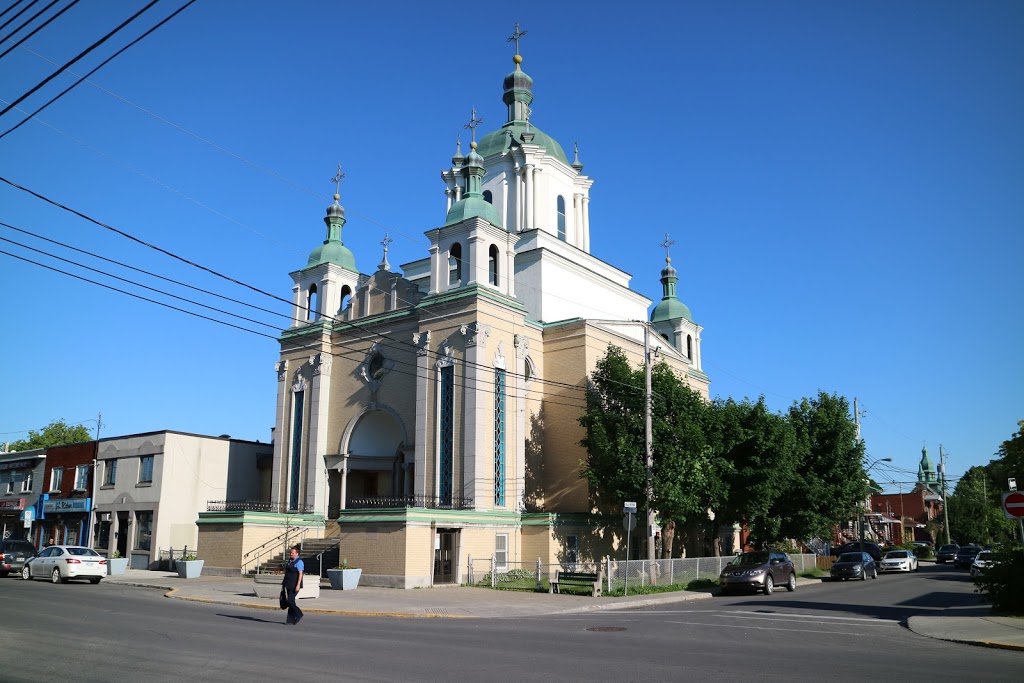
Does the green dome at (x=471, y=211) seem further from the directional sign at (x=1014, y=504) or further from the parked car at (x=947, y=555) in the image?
the parked car at (x=947, y=555)

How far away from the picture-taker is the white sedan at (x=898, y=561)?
47031mm

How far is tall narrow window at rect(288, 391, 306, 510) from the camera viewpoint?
39.2 m

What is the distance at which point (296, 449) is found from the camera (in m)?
39.9

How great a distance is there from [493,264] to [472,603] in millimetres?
17200

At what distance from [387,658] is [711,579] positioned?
23431mm

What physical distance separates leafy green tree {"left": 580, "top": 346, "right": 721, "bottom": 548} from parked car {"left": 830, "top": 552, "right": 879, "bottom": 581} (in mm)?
9269

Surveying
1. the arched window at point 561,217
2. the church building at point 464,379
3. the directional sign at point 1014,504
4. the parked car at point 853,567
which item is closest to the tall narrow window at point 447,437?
the church building at point 464,379

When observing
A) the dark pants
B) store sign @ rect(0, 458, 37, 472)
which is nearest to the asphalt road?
the dark pants

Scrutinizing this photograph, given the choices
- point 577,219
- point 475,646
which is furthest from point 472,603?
point 577,219

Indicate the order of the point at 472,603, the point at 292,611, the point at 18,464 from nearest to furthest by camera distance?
the point at 292,611 < the point at 472,603 < the point at 18,464

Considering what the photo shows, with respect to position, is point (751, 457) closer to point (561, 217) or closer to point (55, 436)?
point (561, 217)

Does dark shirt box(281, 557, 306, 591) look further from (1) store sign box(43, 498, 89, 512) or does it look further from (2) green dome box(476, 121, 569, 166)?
(1) store sign box(43, 498, 89, 512)

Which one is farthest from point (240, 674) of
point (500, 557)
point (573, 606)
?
point (500, 557)

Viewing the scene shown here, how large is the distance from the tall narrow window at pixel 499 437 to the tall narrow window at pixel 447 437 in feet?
6.00
